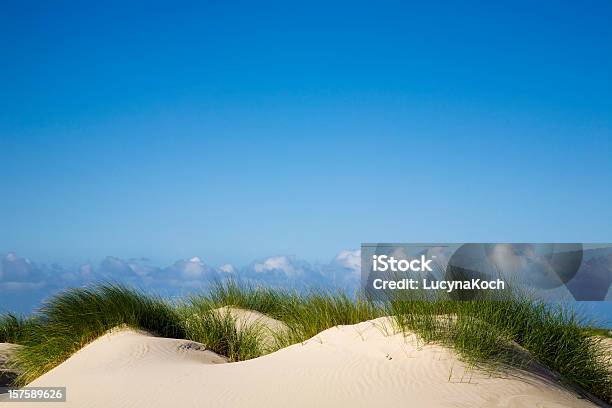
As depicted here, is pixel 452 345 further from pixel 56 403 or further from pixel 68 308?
pixel 68 308

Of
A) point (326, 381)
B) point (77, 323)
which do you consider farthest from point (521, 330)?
point (77, 323)

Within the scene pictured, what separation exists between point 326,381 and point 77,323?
4.78 m

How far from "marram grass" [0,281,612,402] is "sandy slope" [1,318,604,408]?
30 cm

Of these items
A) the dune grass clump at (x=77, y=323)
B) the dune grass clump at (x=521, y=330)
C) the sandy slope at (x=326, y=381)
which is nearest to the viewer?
the sandy slope at (x=326, y=381)

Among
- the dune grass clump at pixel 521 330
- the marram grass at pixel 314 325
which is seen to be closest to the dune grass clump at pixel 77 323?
the marram grass at pixel 314 325

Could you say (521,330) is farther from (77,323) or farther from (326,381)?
(77,323)

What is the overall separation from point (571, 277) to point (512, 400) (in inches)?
226

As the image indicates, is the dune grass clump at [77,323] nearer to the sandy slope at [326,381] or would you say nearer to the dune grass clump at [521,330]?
the sandy slope at [326,381]

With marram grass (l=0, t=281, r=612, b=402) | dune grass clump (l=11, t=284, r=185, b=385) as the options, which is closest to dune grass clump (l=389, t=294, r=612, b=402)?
marram grass (l=0, t=281, r=612, b=402)

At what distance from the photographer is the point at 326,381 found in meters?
5.64

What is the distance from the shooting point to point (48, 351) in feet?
28.9

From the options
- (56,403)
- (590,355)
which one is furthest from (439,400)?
(56,403)

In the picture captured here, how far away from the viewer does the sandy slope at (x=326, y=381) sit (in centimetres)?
520

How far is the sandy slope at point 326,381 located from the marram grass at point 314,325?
0.30 metres
